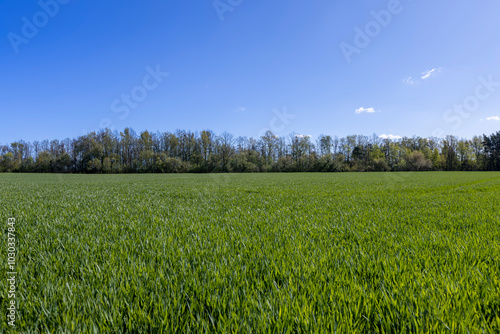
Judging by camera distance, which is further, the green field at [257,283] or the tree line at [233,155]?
the tree line at [233,155]

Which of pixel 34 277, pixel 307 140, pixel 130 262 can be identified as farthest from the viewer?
pixel 307 140

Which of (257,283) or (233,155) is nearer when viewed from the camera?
(257,283)

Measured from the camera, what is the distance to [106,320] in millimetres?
1715

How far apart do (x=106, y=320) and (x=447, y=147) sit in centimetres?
13899

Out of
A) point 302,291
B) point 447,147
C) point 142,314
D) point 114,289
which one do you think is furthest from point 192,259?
point 447,147

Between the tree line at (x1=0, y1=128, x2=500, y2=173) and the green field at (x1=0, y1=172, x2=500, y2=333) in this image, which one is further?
the tree line at (x1=0, y1=128, x2=500, y2=173)

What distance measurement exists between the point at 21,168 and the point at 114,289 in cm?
11819

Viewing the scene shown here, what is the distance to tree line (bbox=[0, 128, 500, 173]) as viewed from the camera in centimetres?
8519

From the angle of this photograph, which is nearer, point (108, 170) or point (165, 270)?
point (165, 270)

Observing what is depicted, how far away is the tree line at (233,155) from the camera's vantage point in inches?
3354

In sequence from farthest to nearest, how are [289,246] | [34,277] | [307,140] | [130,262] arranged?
[307,140]
[289,246]
[130,262]
[34,277]

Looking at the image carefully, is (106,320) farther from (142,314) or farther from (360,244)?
(360,244)

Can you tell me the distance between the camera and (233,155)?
91.1 m

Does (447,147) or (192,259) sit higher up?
(447,147)
